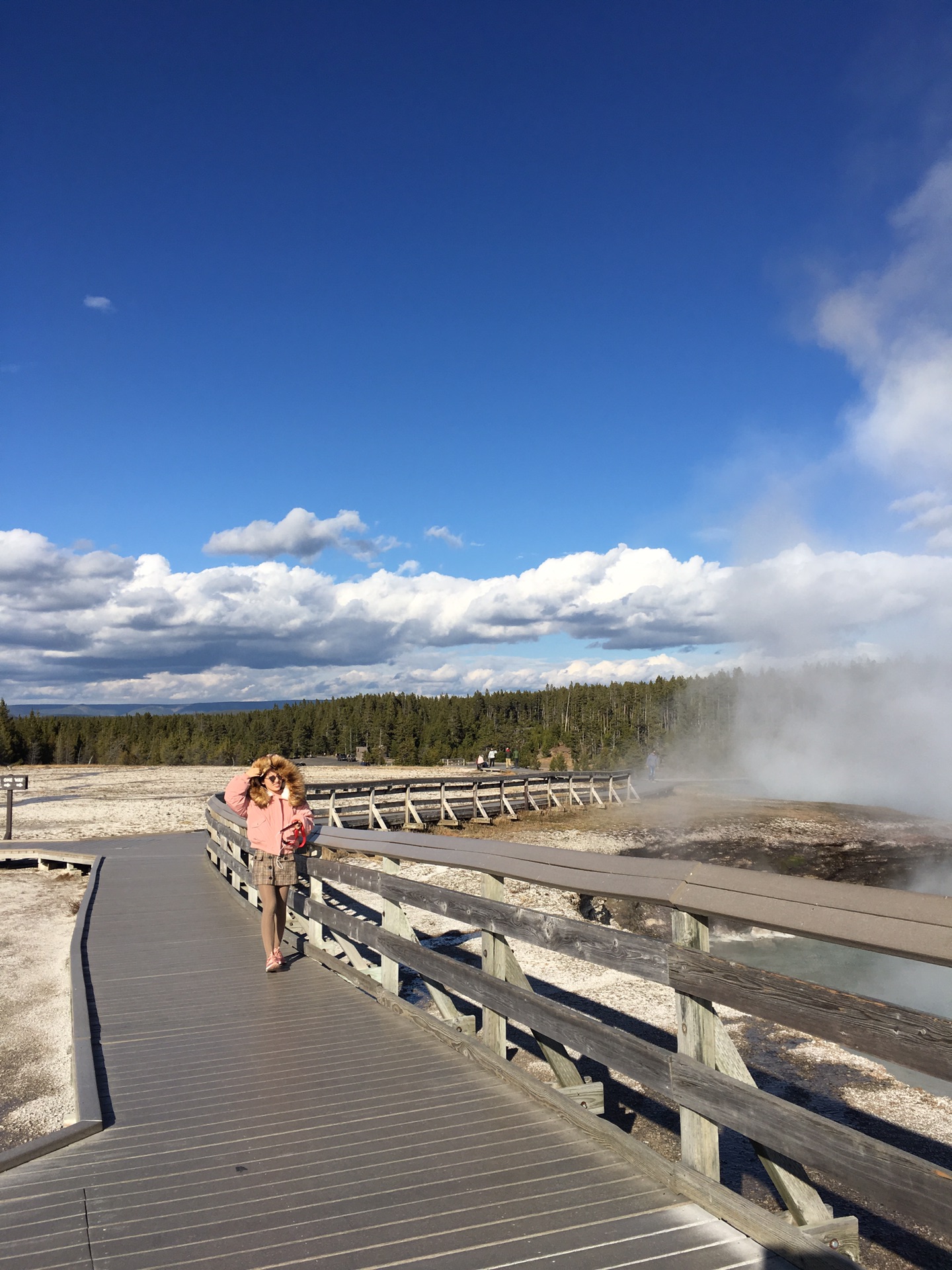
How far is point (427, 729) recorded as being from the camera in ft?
344

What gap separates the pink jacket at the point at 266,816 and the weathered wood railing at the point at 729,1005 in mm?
2344

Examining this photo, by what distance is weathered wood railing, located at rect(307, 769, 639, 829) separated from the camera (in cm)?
2194

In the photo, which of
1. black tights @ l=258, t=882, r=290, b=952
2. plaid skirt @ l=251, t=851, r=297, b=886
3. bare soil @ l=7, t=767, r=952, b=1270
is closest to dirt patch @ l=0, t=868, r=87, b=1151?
bare soil @ l=7, t=767, r=952, b=1270

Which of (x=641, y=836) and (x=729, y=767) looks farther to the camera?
(x=729, y=767)

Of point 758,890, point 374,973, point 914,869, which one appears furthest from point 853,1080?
point 914,869

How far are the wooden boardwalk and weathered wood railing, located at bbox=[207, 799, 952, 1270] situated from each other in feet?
0.86

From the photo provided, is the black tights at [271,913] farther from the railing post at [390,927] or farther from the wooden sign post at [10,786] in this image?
the wooden sign post at [10,786]

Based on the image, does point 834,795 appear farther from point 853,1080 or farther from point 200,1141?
point 200,1141

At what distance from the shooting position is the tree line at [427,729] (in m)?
88.6

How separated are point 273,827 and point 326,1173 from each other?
3.78m

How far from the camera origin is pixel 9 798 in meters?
19.5

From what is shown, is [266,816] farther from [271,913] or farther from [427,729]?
[427,729]

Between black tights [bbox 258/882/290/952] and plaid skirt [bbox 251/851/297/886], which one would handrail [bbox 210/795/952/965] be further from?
black tights [bbox 258/882/290/952]

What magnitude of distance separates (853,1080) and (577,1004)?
239cm
